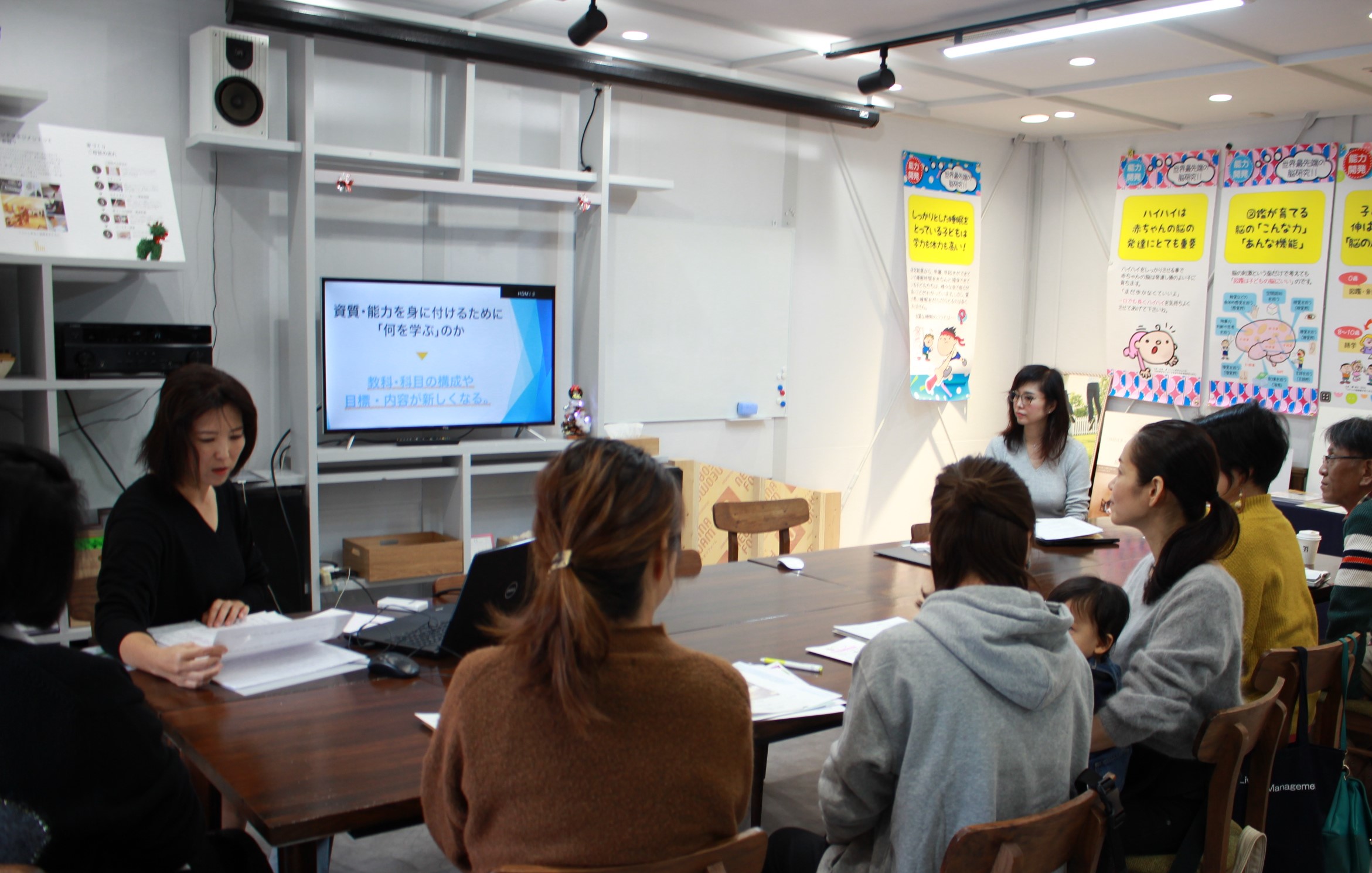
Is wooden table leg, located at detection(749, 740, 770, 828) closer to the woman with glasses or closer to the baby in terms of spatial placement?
the baby

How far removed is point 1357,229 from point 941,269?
2141 mm

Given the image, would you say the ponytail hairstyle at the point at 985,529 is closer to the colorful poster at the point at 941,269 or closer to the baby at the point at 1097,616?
the baby at the point at 1097,616

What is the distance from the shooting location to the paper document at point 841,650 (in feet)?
7.59

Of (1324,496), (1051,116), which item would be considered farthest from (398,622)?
(1051,116)

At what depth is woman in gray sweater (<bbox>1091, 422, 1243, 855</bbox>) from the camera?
194 cm

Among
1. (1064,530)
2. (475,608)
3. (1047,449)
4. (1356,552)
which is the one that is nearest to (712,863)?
(475,608)

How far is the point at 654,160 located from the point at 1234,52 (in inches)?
101

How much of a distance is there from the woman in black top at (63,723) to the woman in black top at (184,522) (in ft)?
2.88

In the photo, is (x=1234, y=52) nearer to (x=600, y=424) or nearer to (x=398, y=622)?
(x=600, y=424)

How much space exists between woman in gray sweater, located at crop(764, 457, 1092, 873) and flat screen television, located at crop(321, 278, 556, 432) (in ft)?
10.1

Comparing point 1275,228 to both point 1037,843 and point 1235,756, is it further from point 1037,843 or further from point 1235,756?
point 1037,843

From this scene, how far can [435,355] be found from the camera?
14.4 ft

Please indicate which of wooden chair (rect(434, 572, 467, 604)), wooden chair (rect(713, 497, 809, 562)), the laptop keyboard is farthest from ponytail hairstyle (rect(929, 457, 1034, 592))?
wooden chair (rect(713, 497, 809, 562))

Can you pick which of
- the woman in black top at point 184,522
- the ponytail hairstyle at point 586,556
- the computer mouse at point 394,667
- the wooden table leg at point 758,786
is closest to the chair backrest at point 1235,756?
the wooden table leg at point 758,786
